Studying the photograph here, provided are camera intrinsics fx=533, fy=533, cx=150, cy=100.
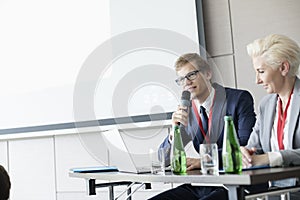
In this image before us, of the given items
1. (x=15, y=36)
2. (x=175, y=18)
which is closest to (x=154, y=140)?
(x=175, y=18)

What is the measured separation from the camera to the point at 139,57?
389cm

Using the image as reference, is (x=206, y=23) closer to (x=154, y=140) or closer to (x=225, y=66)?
(x=225, y=66)

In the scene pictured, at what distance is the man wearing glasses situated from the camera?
2.78m

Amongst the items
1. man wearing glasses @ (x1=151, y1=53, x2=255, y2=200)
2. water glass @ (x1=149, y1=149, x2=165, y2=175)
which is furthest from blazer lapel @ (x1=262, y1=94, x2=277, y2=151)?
water glass @ (x1=149, y1=149, x2=165, y2=175)

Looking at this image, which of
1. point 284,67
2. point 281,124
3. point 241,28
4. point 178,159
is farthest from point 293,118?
point 241,28

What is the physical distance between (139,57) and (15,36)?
4.40 ft

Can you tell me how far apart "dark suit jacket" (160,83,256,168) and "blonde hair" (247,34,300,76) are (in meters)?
0.43

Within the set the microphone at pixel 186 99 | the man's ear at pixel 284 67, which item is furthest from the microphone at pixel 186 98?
the man's ear at pixel 284 67

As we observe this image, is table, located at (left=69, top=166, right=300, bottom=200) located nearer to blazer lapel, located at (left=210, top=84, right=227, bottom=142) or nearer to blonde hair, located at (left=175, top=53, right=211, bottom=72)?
blazer lapel, located at (left=210, top=84, right=227, bottom=142)

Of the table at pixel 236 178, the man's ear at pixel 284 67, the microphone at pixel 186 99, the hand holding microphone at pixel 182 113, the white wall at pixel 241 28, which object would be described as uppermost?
the white wall at pixel 241 28

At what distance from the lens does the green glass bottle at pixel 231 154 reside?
186cm

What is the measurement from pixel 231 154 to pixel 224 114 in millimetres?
1012

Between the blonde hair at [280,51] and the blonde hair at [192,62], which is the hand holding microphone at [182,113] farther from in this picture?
the blonde hair at [280,51]

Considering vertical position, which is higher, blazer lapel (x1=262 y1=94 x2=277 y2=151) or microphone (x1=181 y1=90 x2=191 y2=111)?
microphone (x1=181 y1=90 x2=191 y2=111)
